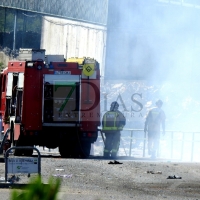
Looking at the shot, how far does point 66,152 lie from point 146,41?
57.2ft

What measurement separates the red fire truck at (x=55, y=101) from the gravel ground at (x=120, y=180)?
64.1 inches

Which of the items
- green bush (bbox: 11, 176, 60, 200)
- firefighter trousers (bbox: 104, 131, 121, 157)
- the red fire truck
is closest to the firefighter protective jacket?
firefighter trousers (bbox: 104, 131, 121, 157)

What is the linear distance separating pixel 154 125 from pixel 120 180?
7.01 metres

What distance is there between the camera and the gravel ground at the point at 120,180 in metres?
8.95

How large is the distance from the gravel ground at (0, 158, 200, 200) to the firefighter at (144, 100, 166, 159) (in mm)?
3803

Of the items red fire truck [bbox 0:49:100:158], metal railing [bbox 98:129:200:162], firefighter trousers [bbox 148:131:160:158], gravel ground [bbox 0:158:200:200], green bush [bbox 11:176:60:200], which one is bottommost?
metal railing [bbox 98:129:200:162]

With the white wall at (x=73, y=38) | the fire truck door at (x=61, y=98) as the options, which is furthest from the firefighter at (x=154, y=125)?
the white wall at (x=73, y=38)

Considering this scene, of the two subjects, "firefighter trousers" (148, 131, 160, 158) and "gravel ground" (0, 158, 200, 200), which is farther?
"firefighter trousers" (148, 131, 160, 158)

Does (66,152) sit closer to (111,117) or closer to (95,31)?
(111,117)

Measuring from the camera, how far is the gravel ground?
8.95 m

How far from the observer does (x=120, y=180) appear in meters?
10.9

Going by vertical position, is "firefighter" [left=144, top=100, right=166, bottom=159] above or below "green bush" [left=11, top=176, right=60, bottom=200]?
below

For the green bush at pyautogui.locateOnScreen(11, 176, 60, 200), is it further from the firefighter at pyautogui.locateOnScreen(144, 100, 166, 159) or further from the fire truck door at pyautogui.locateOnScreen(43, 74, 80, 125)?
the firefighter at pyautogui.locateOnScreen(144, 100, 166, 159)

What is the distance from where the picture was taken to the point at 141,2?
1276 inches
